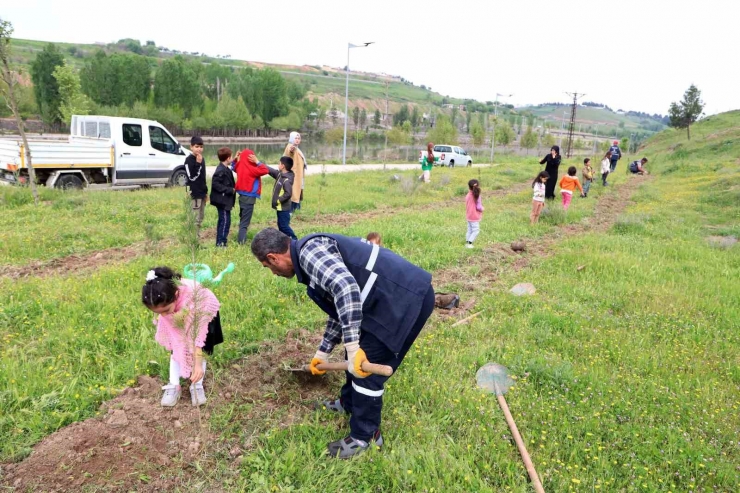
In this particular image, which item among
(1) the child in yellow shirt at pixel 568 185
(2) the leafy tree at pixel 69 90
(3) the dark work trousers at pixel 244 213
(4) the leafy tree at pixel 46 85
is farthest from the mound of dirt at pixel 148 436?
(4) the leafy tree at pixel 46 85

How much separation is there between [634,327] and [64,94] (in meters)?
30.1

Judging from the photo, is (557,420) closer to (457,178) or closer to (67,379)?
(67,379)

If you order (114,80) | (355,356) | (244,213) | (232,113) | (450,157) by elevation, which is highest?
(114,80)

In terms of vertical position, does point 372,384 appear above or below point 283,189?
below

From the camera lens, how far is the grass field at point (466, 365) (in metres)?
2.93

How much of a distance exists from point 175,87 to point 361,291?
73221 mm

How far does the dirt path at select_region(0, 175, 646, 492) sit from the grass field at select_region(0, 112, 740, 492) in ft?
0.09

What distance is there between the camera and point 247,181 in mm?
7320

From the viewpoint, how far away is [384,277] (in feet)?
8.80

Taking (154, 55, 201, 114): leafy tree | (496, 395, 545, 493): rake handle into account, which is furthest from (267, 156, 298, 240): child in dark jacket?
(154, 55, 201, 114): leafy tree

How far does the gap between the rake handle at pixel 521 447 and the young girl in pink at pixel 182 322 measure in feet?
7.56

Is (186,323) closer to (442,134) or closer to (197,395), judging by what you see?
(197,395)

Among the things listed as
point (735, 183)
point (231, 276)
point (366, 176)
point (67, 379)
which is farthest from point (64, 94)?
point (735, 183)

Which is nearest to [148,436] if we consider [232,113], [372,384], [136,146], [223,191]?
[372,384]
